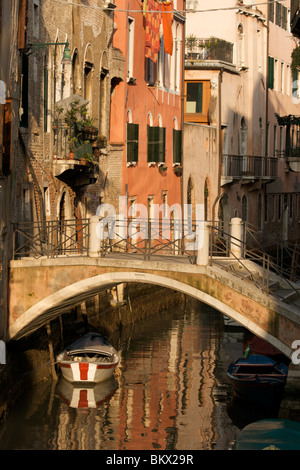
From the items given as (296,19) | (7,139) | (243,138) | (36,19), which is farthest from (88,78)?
(243,138)

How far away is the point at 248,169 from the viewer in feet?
153

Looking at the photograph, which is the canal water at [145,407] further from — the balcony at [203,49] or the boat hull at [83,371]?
the balcony at [203,49]

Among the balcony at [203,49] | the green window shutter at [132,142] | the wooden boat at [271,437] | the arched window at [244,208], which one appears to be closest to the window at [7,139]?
the wooden boat at [271,437]

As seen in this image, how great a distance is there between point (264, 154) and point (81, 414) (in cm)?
2947

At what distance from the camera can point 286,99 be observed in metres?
55.4

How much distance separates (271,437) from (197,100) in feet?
89.6

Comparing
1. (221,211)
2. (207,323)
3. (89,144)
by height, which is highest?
(89,144)

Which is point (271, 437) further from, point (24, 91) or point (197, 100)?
point (197, 100)

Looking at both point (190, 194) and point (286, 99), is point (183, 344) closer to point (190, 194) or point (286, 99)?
point (190, 194)

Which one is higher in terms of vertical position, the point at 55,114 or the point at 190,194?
the point at 55,114

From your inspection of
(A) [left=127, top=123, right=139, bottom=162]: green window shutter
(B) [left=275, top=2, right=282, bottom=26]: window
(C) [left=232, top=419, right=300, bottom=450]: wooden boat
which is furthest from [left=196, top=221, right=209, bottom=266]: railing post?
(B) [left=275, top=2, right=282, bottom=26]: window

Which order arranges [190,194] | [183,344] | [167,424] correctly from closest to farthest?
[167,424] → [183,344] → [190,194]
